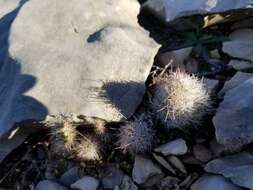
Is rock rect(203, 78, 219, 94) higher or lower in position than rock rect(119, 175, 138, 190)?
higher

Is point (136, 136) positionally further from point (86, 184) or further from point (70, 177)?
point (70, 177)

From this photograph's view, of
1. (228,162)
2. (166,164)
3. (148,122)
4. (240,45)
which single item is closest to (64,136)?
(148,122)

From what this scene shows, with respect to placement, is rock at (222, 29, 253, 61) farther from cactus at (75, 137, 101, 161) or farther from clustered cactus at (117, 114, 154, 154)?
cactus at (75, 137, 101, 161)

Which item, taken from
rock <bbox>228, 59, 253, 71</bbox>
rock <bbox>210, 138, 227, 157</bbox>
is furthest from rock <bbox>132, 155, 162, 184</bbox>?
rock <bbox>228, 59, 253, 71</bbox>

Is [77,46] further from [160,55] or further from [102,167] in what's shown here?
[102,167]

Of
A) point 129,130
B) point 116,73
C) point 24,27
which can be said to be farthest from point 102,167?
point 24,27

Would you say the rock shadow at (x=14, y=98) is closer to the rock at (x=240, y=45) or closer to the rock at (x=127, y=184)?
the rock at (x=127, y=184)

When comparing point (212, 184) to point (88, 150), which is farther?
point (88, 150)
